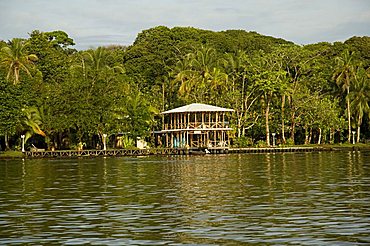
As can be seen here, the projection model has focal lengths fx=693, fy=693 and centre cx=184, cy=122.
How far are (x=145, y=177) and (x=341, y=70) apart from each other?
157 feet

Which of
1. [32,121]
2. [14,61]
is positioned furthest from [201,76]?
[14,61]

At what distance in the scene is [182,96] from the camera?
78250mm

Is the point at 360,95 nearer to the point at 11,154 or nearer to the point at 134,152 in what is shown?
the point at 134,152

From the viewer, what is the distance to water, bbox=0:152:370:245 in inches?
632

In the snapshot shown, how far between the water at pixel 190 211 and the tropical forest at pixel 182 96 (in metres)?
34.8

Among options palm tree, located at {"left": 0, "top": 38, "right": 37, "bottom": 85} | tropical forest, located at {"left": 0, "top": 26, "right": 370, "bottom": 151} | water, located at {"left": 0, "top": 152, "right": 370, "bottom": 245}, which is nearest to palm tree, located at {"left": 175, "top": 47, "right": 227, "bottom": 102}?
tropical forest, located at {"left": 0, "top": 26, "right": 370, "bottom": 151}

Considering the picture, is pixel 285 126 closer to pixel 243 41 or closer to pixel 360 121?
pixel 360 121

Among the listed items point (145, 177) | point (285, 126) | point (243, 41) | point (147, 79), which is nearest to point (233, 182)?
point (145, 177)

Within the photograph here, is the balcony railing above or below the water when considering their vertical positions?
above

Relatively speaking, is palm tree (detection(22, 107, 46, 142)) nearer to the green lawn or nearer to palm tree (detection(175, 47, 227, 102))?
the green lawn

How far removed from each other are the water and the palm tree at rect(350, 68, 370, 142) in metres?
45.6

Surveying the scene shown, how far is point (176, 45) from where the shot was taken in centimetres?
9625

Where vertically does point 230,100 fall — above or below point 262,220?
above

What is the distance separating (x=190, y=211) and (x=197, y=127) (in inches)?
2059
